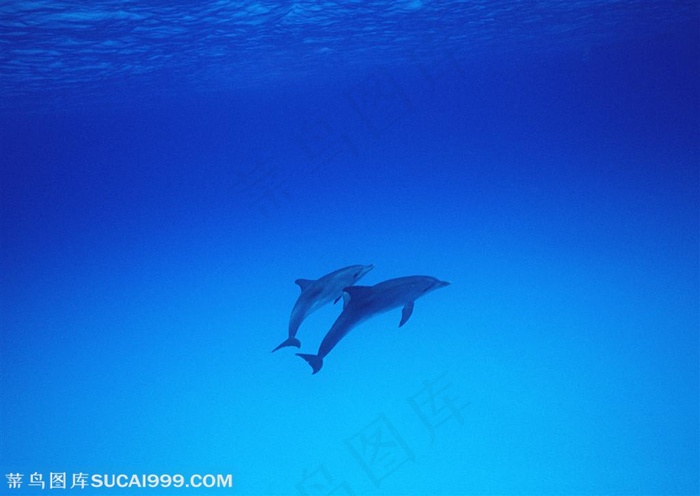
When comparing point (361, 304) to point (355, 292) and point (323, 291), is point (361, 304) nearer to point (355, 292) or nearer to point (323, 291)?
point (355, 292)

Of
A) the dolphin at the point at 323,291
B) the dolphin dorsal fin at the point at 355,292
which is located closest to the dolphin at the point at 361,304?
the dolphin dorsal fin at the point at 355,292

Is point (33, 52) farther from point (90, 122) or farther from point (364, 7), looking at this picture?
point (90, 122)

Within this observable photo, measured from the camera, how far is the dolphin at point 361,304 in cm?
765

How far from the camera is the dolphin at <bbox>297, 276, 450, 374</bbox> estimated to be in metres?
7.65

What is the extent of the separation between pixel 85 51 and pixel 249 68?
6.09 meters

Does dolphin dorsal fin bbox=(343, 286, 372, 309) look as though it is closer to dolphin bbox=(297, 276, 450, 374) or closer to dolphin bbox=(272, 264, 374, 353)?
dolphin bbox=(297, 276, 450, 374)

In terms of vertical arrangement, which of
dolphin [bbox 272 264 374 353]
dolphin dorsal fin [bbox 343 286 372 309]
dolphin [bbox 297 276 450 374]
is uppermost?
dolphin [bbox 272 264 374 353]

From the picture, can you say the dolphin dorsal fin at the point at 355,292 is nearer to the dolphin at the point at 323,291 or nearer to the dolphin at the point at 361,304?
the dolphin at the point at 361,304

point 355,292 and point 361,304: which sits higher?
point 355,292

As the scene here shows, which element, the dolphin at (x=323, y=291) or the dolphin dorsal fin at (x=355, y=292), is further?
the dolphin at (x=323, y=291)

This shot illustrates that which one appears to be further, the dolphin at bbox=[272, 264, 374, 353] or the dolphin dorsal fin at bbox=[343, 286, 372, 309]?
the dolphin at bbox=[272, 264, 374, 353]

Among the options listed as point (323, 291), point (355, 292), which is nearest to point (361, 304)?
point (355, 292)

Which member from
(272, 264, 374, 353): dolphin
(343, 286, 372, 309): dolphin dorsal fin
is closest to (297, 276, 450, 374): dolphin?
(343, 286, 372, 309): dolphin dorsal fin

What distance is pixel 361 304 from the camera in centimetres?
768
